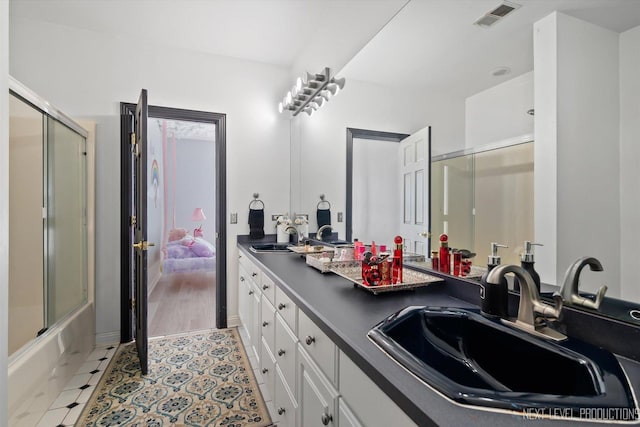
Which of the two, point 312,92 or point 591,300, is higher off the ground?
point 312,92

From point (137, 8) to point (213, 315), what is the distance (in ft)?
9.12

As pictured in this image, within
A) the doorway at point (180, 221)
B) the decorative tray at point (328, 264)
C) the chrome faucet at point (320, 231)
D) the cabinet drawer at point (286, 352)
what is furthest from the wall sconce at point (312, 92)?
the cabinet drawer at point (286, 352)

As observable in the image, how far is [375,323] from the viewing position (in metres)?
0.95

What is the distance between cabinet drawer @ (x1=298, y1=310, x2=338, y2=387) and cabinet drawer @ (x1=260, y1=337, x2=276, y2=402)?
0.53 m

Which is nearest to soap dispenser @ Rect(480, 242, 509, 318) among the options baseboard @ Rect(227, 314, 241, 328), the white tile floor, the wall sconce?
the wall sconce

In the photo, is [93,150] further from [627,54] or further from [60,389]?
[627,54]

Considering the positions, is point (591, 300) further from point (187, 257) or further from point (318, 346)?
point (187, 257)

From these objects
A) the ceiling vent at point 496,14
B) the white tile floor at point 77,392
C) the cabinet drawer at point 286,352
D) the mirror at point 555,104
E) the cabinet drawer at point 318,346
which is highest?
the ceiling vent at point 496,14

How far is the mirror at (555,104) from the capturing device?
0.76 m

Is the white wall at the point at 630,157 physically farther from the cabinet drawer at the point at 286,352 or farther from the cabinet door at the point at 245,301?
the cabinet door at the point at 245,301

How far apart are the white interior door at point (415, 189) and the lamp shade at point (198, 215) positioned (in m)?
5.60

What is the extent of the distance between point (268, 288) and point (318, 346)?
76 centimetres

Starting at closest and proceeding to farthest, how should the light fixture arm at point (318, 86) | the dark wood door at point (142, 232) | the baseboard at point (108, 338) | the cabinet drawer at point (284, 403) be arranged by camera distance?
the cabinet drawer at point (284, 403) < the dark wood door at point (142, 232) < the light fixture arm at point (318, 86) < the baseboard at point (108, 338)

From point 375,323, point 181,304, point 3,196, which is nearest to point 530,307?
point 375,323
